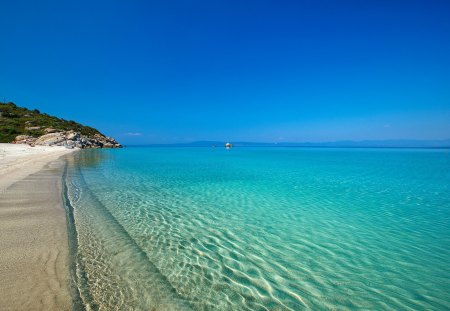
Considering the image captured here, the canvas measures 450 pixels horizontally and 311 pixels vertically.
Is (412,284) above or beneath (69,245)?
beneath

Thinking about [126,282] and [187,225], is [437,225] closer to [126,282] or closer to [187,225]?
[187,225]

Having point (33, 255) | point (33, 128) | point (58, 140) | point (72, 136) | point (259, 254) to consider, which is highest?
point (33, 128)

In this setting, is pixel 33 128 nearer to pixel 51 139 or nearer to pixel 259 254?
pixel 51 139

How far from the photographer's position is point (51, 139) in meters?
68.1

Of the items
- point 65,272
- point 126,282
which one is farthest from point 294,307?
point 65,272

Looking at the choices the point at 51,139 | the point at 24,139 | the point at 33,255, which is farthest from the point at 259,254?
the point at 24,139

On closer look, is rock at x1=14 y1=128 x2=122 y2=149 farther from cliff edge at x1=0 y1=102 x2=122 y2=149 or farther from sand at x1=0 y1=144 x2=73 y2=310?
sand at x1=0 y1=144 x2=73 y2=310

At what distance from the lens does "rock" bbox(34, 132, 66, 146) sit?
65988 mm

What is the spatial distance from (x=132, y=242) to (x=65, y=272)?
2.11 m

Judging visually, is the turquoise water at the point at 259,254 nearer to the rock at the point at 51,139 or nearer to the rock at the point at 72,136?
the rock at the point at 51,139

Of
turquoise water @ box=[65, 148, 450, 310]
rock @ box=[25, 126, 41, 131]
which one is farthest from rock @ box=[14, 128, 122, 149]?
turquoise water @ box=[65, 148, 450, 310]

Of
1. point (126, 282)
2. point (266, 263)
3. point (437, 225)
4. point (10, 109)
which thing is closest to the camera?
point (126, 282)

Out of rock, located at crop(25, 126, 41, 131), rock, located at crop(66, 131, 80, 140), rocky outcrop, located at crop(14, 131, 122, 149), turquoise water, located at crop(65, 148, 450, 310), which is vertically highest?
rock, located at crop(25, 126, 41, 131)

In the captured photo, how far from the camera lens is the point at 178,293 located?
4352 millimetres
